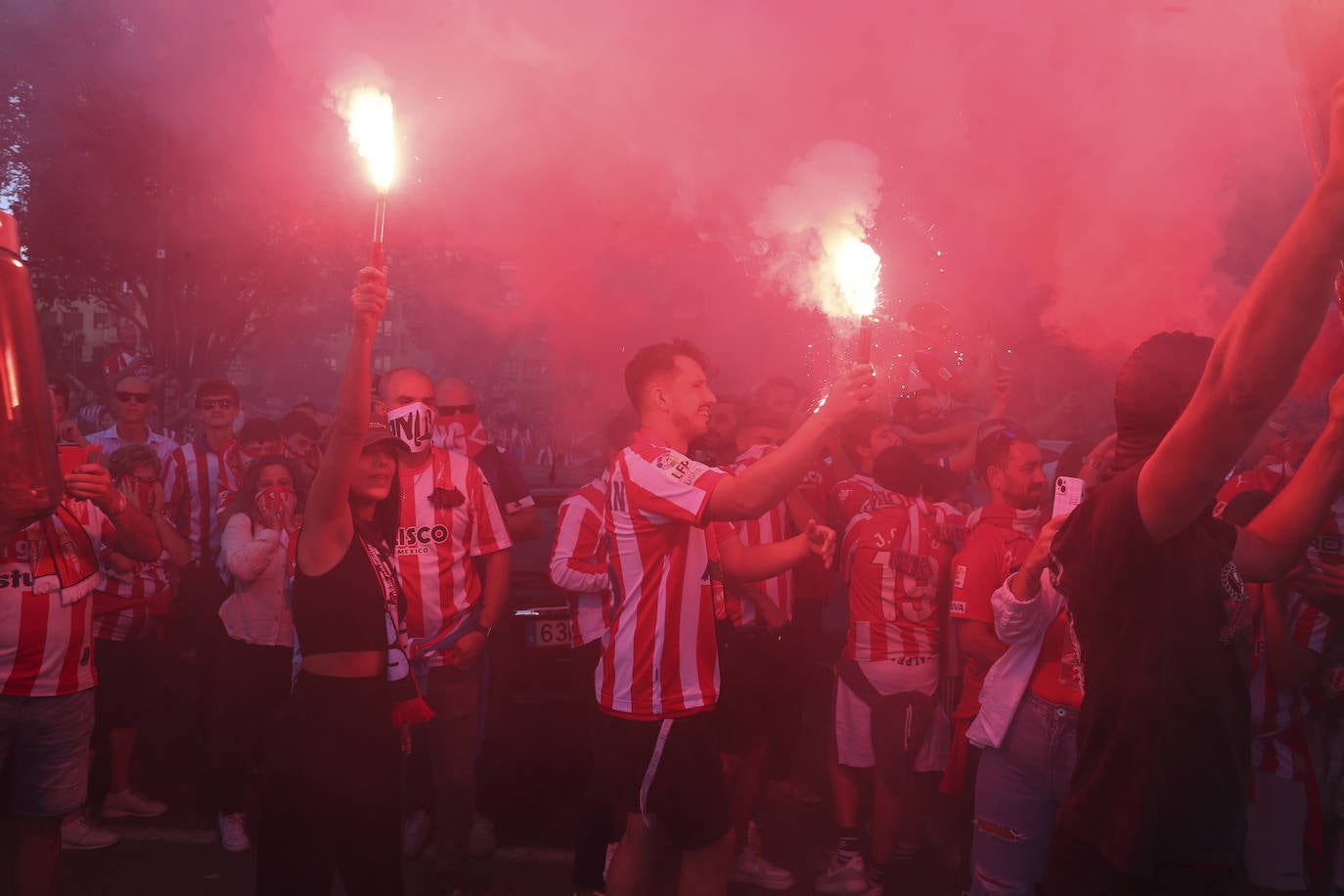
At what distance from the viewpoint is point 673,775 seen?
343cm

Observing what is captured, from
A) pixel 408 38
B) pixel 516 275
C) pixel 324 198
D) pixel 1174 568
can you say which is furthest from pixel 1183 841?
pixel 324 198

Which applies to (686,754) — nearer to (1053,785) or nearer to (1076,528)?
(1053,785)

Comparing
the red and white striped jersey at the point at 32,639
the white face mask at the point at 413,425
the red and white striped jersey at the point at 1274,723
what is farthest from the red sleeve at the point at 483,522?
the red and white striped jersey at the point at 1274,723

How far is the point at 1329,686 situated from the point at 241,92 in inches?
365

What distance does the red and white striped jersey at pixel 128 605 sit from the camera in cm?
552

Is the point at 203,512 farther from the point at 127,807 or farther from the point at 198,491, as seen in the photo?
the point at 127,807

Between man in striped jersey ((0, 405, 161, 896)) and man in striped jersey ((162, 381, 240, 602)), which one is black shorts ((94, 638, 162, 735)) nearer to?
man in striped jersey ((162, 381, 240, 602))

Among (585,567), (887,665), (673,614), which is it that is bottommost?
(887,665)

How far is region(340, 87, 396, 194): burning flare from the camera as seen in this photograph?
303 cm

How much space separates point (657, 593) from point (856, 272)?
61.1 inches

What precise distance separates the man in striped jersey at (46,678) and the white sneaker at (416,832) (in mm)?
1782

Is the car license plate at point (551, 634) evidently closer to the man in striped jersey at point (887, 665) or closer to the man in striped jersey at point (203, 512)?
the man in striped jersey at point (887, 665)

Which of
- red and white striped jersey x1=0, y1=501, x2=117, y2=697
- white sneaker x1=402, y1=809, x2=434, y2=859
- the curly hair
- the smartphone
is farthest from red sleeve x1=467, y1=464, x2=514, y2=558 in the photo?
the smartphone

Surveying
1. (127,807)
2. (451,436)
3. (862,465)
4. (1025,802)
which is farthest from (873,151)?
(127,807)
